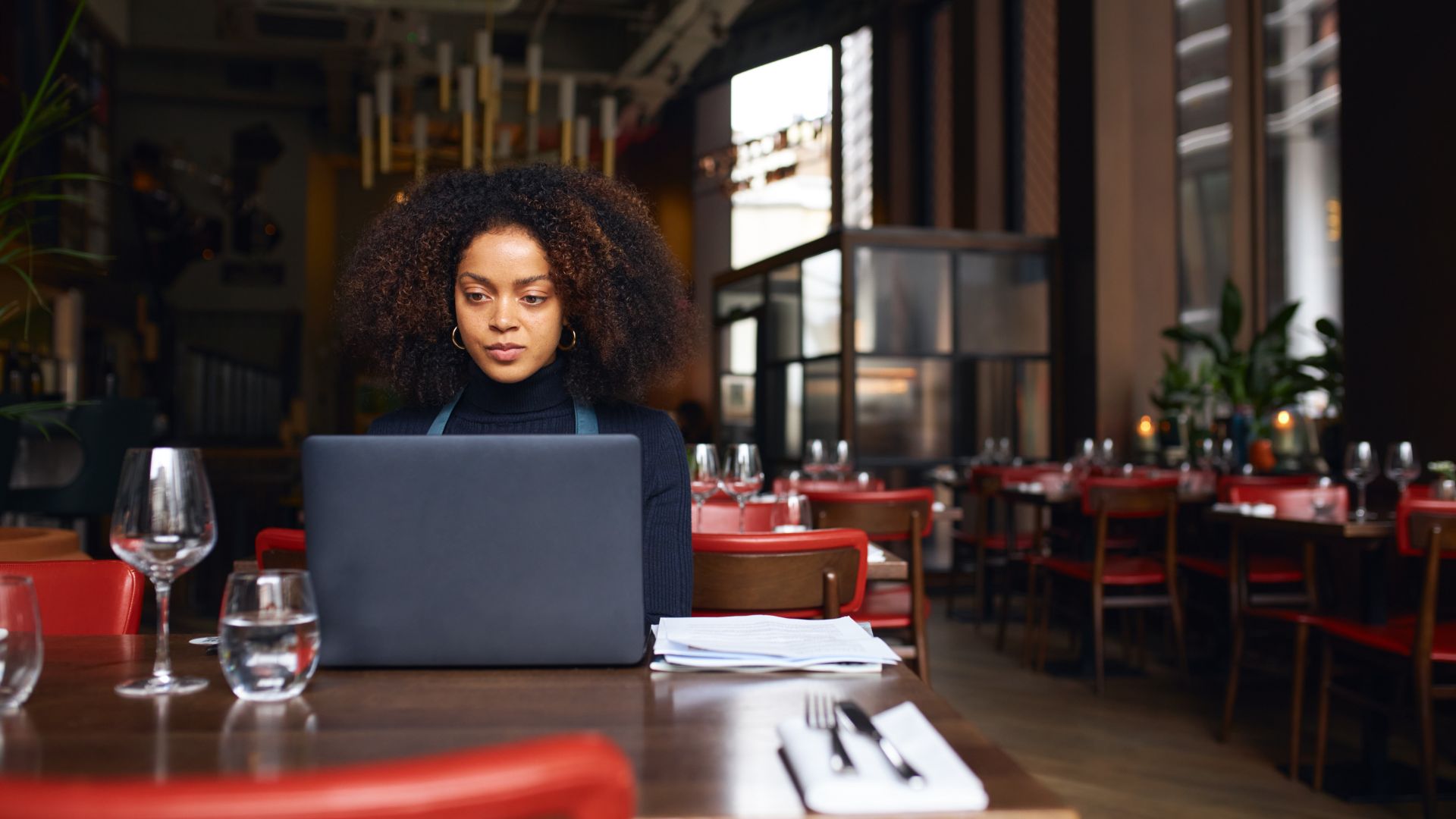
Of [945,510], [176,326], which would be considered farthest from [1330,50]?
[176,326]

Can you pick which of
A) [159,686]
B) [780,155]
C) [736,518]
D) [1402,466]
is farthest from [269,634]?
[780,155]

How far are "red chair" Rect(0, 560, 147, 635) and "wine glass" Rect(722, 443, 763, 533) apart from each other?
1320 mm

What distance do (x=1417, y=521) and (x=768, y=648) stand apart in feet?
8.00

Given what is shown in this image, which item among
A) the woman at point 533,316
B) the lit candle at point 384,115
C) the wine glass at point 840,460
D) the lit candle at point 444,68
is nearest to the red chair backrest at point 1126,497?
the wine glass at point 840,460

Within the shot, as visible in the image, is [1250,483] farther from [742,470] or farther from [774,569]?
[774,569]

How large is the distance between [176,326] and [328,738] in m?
13.1

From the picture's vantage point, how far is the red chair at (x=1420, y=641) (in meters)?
2.69

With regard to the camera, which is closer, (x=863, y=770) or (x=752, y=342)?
(x=863, y=770)

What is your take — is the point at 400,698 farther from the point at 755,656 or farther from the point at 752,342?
the point at 752,342

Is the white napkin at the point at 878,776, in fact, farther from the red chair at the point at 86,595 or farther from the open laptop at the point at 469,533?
the red chair at the point at 86,595

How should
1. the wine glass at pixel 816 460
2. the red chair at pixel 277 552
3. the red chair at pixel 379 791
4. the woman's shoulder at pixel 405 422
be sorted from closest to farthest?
the red chair at pixel 379 791, the woman's shoulder at pixel 405 422, the red chair at pixel 277 552, the wine glass at pixel 816 460

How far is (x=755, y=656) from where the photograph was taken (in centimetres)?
98

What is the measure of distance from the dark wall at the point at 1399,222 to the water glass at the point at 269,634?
4.07 m

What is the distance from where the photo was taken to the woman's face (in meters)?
1.39
